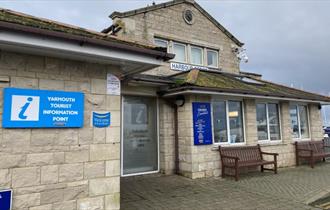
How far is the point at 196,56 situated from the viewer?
38.7 ft

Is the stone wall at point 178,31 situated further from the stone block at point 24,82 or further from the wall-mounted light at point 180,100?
the stone block at point 24,82

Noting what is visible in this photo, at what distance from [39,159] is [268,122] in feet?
29.5

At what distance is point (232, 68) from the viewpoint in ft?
42.2

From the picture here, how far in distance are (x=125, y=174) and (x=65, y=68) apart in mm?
4737

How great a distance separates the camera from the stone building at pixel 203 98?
27.5 ft

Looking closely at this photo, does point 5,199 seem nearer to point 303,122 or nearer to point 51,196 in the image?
point 51,196

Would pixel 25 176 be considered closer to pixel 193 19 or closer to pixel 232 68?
pixel 193 19

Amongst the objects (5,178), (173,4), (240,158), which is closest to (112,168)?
(5,178)

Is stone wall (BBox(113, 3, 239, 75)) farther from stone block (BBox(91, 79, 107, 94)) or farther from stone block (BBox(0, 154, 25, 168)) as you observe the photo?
stone block (BBox(0, 154, 25, 168))

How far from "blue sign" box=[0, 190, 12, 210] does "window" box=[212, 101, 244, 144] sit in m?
6.52

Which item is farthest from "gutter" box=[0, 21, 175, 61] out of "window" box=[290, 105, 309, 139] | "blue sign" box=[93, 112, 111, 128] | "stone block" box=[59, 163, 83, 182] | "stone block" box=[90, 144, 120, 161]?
"window" box=[290, 105, 309, 139]

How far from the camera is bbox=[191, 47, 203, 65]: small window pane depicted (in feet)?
38.2

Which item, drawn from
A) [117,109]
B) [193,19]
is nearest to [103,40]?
[117,109]

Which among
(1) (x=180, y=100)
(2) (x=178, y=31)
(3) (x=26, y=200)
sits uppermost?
(2) (x=178, y=31)
